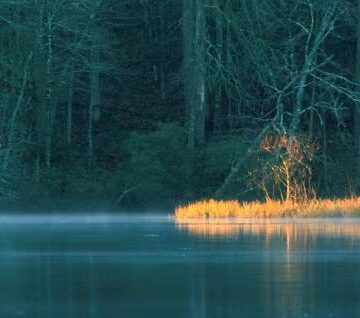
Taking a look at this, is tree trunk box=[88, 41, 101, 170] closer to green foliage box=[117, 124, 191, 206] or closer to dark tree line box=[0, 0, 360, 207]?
dark tree line box=[0, 0, 360, 207]

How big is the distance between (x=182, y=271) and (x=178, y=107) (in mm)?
32546

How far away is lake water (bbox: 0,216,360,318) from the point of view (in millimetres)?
13320

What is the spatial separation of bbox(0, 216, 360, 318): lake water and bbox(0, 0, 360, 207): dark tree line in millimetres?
11046

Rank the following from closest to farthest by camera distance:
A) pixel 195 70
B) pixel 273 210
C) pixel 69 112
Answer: pixel 273 210, pixel 195 70, pixel 69 112

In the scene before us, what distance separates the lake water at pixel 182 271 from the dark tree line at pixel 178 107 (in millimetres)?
11046

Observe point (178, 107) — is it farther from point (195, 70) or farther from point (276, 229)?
point (276, 229)

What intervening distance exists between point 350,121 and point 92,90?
1084 cm

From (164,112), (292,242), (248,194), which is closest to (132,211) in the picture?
(248,194)

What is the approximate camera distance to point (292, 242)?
2245 centimetres

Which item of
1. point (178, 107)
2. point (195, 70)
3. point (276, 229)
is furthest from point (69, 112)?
point (276, 229)

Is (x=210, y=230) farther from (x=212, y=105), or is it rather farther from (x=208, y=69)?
(x=212, y=105)

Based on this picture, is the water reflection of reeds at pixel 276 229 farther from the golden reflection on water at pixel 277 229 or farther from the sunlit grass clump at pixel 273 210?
the sunlit grass clump at pixel 273 210

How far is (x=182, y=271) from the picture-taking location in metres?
17.3

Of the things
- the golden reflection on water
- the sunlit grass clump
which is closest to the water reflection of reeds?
the golden reflection on water
